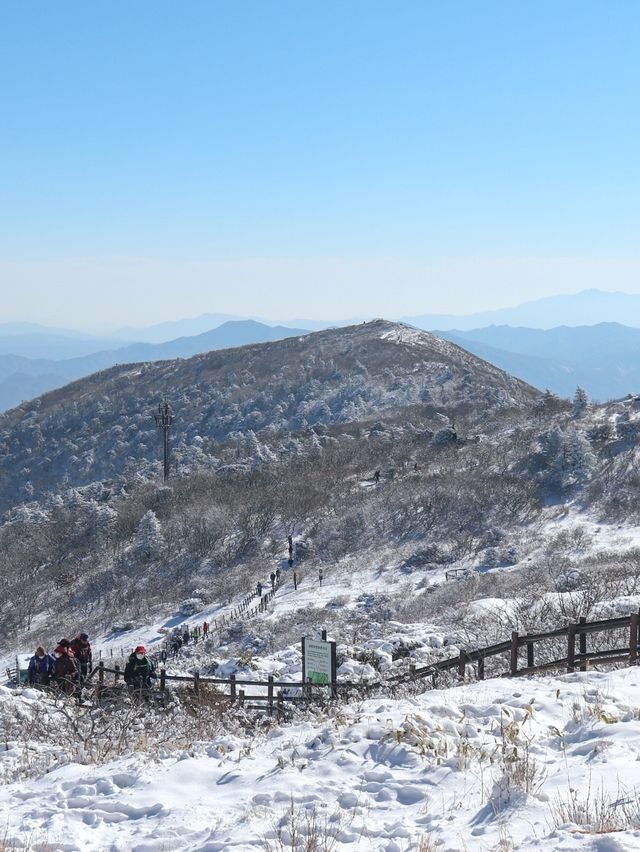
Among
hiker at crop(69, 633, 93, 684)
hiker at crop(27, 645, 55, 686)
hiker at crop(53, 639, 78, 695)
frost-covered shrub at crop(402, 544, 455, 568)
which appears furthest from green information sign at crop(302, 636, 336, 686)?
frost-covered shrub at crop(402, 544, 455, 568)

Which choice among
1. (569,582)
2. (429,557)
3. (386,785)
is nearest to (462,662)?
(386,785)

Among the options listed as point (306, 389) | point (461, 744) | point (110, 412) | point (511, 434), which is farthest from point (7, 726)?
point (110, 412)

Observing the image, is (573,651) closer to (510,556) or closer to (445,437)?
(510,556)

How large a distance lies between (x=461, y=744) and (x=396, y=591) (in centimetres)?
2110

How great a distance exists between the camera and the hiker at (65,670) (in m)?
13.6

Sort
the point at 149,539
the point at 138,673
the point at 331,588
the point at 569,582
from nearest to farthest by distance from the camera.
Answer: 1. the point at 138,673
2. the point at 569,582
3. the point at 331,588
4. the point at 149,539

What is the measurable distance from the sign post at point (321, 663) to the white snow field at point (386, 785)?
2.61 metres

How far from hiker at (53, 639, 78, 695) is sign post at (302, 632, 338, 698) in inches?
187

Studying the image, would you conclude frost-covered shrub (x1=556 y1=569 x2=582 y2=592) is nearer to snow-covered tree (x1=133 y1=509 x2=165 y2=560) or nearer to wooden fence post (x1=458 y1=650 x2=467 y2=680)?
wooden fence post (x1=458 y1=650 x2=467 y2=680)

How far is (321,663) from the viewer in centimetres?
1182

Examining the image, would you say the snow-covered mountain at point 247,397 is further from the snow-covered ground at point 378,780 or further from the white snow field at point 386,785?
the white snow field at point 386,785

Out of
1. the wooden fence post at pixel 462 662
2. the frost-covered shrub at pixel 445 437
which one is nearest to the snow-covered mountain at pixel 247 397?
the frost-covered shrub at pixel 445 437

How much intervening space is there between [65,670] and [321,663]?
17.7 feet

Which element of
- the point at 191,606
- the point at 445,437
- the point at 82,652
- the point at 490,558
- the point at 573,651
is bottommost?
the point at 191,606
